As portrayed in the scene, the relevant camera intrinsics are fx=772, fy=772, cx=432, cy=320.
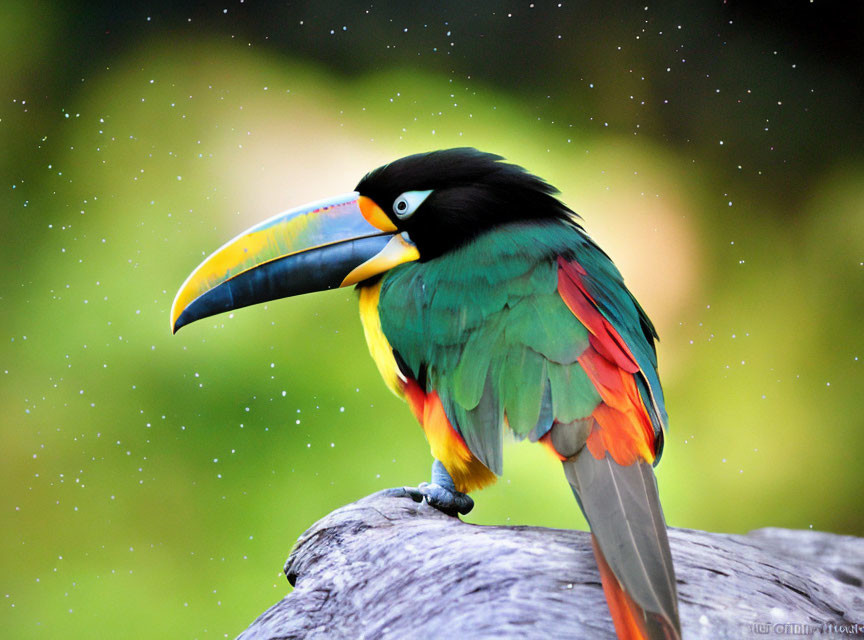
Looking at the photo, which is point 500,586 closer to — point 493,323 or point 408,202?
point 493,323

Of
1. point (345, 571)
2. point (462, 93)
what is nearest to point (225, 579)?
point (345, 571)

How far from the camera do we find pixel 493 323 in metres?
1.32

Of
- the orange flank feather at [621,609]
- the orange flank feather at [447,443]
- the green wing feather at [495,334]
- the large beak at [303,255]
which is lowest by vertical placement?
the orange flank feather at [621,609]

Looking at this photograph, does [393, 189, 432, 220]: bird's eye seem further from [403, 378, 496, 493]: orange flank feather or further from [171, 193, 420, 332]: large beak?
[403, 378, 496, 493]: orange flank feather

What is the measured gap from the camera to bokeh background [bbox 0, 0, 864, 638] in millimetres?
2549

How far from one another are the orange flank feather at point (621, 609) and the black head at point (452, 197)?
0.70 metres

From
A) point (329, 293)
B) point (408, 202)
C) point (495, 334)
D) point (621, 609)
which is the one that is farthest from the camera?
point (329, 293)

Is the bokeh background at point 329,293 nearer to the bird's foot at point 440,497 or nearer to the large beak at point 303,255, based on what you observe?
the bird's foot at point 440,497

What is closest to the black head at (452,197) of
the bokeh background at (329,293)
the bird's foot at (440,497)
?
the bird's foot at (440,497)

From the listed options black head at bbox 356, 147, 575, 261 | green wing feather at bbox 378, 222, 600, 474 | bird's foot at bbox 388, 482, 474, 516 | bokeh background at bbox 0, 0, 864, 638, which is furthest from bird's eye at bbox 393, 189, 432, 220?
bokeh background at bbox 0, 0, 864, 638

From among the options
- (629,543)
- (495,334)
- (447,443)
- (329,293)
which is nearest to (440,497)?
(447,443)

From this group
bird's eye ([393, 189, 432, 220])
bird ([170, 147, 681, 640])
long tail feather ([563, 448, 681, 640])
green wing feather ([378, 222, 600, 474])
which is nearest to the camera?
long tail feather ([563, 448, 681, 640])

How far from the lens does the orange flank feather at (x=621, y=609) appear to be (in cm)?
Result: 94

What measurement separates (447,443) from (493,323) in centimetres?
25
